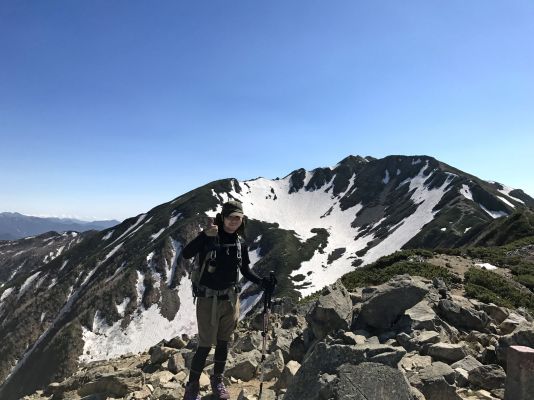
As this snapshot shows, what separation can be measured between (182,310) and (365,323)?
4214 inches

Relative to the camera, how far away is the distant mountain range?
9606 centimetres

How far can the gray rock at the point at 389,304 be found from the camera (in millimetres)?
11312

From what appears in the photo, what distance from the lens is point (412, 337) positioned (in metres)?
10.3

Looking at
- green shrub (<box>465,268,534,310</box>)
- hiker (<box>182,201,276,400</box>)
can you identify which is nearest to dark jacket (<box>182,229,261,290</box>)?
hiker (<box>182,201,276,400</box>)

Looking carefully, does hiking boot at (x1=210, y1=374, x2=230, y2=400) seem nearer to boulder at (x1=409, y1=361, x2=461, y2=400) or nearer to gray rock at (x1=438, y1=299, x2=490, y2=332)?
boulder at (x1=409, y1=361, x2=461, y2=400)

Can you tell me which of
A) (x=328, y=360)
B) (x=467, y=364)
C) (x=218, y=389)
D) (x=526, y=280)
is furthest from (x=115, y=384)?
(x=526, y=280)

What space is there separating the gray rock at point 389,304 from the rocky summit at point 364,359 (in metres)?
0.03

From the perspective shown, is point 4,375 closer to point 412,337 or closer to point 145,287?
point 145,287

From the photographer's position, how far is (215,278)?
798cm

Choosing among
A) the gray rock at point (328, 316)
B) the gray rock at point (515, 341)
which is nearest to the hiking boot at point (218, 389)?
the gray rock at point (328, 316)

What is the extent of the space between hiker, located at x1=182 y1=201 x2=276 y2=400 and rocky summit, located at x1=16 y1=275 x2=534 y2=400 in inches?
59.7

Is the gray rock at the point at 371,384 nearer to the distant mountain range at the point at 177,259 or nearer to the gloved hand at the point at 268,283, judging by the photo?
the gloved hand at the point at 268,283

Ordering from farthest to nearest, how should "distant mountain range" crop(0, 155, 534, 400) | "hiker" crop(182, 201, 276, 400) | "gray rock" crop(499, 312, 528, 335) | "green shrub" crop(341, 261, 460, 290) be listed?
"distant mountain range" crop(0, 155, 534, 400), "green shrub" crop(341, 261, 460, 290), "gray rock" crop(499, 312, 528, 335), "hiker" crop(182, 201, 276, 400)

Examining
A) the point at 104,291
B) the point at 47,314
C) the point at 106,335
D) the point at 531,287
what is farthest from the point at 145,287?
the point at 531,287
